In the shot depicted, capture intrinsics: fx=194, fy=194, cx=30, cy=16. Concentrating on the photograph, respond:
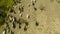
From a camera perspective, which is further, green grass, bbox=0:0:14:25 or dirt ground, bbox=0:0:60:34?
green grass, bbox=0:0:14:25

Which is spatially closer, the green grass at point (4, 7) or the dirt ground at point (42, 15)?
the dirt ground at point (42, 15)

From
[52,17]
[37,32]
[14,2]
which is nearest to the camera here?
[37,32]

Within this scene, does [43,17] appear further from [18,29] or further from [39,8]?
[18,29]

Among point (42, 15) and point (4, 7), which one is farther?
point (4, 7)

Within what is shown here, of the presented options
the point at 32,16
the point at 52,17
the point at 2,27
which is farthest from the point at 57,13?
the point at 2,27

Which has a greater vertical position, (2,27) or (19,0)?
(19,0)

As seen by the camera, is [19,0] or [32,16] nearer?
[32,16]

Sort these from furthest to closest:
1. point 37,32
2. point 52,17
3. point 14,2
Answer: point 14,2, point 52,17, point 37,32

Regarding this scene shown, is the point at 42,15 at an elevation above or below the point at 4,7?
below
